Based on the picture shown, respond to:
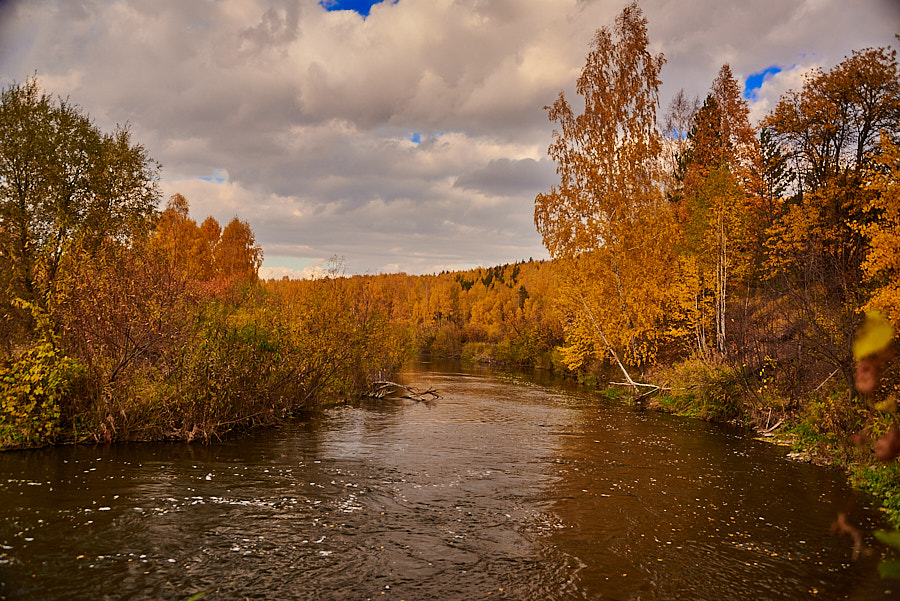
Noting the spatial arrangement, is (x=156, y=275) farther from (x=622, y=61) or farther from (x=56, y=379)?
(x=622, y=61)

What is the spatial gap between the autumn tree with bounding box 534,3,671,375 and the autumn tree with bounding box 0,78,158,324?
20.5 metres

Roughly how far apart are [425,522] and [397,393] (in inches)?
796

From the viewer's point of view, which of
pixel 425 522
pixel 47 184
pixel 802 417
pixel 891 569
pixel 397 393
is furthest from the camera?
pixel 397 393

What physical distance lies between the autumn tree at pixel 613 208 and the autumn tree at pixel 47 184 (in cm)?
2052

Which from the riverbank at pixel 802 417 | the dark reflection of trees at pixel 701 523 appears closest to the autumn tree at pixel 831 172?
the riverbank at pixel 802 417

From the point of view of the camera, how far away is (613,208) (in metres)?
29.3

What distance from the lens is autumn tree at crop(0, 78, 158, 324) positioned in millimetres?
20703

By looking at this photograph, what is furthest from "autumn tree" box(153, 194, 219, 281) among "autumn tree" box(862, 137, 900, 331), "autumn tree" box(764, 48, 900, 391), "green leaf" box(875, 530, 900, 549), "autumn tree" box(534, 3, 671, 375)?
"green leaf" box(875, 530, 900, 549)

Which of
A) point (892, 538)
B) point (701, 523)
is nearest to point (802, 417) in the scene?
point (701, 523)

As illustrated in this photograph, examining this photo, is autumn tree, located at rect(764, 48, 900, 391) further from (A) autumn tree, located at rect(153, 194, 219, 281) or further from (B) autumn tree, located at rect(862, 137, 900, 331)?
(A) autumn tree, located at rect(153, 194, 219, 281)

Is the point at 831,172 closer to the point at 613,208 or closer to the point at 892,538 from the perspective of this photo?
the point at 613,208

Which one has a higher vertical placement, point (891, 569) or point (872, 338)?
point (872, 338)

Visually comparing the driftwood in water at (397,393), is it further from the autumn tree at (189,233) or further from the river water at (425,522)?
the autumn tree at (189,233)

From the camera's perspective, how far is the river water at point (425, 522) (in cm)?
856
